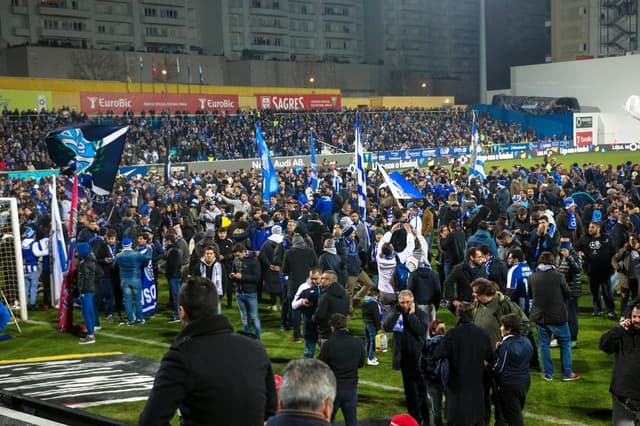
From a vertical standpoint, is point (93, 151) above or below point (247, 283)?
above

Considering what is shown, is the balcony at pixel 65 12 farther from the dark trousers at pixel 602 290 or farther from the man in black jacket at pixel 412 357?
the man in black jacket at pixel 412 357

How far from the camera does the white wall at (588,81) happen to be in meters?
63.4

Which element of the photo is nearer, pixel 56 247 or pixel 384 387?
pixel 384 387

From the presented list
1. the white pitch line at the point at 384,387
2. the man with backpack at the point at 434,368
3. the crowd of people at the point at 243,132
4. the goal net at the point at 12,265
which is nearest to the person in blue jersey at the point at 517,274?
the white pitch line at the point at 384,387

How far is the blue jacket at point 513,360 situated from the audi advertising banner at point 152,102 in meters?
41.1

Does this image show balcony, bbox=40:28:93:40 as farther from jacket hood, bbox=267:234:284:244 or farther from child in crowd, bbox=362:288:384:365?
child in crowd, bbox=362:288:384:365

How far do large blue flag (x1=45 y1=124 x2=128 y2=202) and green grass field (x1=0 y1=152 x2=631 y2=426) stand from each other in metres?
2.84

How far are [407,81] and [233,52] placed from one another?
806 inches

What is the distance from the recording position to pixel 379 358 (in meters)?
10.8

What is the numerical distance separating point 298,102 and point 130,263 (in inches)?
1710

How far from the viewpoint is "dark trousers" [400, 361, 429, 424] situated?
25.3 feet

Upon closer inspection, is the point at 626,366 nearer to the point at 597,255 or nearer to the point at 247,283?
the point at 597,255

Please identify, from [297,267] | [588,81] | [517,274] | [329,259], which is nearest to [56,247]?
[297,267]

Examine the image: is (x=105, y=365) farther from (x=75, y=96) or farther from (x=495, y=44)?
(x=495, y=44)
